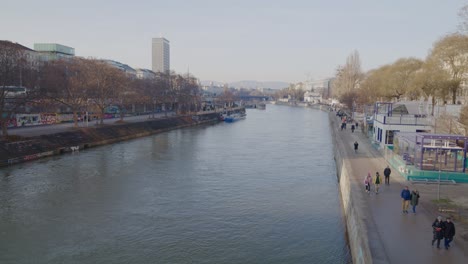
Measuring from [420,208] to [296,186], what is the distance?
11.0m

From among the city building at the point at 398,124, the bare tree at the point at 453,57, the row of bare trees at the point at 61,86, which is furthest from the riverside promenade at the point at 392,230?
the row of bare trees at the point at 61,86

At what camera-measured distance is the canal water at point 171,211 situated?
52.6 feet

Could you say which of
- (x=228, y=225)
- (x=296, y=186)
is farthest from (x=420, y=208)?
(x=296, y=186)

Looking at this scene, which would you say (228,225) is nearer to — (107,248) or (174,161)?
(107,248)

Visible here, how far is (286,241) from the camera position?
17.2 m

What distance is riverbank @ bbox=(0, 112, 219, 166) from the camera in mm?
34381

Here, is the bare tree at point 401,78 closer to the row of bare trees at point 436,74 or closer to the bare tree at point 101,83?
the row of bare trees at point 436,74

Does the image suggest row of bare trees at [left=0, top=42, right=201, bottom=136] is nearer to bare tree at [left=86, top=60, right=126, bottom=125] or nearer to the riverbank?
bare tree at [left=86, top=60, right=126, bottom=125]

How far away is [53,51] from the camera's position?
109m

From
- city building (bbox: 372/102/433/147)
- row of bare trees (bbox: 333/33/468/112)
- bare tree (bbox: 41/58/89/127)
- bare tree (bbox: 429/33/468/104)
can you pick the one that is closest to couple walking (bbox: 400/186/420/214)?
city building (bbox: 372/102/433/147)

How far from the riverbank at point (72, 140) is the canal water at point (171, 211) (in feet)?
6.49

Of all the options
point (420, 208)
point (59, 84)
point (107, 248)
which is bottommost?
point (107, 248)

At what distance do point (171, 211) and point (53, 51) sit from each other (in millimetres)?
102649

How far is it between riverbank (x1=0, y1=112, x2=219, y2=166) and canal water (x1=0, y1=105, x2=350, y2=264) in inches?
77.9
